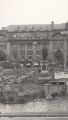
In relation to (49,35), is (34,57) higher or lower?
lower

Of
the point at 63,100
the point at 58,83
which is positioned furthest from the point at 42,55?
the point at 63,100

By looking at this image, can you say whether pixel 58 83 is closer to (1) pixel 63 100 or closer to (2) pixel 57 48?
(1) pixel 63 100

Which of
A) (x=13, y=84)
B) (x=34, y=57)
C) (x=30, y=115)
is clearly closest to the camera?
(x=30, y=115)

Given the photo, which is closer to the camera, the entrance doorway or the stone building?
the entrance doorway

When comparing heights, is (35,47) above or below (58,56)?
above

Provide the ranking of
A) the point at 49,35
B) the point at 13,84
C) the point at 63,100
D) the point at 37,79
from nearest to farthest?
the point at 63,100, the point at 13,84, the point at 37,79, the point at 49,35

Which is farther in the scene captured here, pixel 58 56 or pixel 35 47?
pixel 35 47

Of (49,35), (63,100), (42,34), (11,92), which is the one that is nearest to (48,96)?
(63,100)

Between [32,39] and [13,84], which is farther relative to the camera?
[32,39]

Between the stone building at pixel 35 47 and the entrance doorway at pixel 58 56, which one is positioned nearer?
the entrance doorway at pixel 58 56
